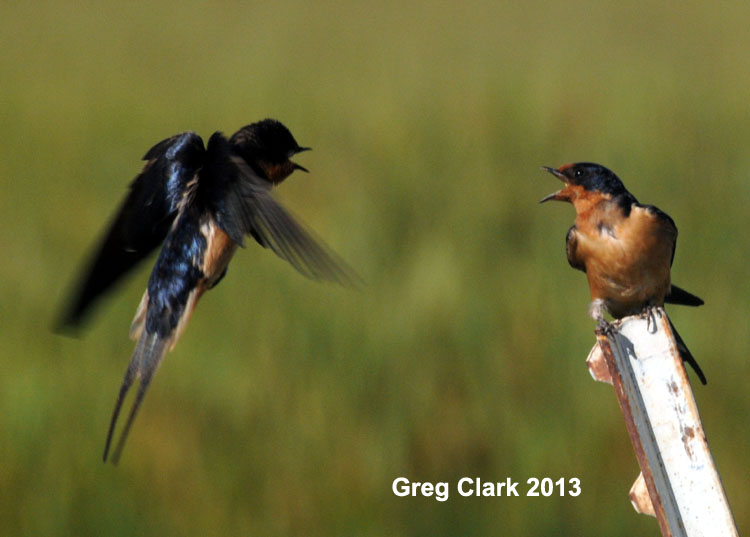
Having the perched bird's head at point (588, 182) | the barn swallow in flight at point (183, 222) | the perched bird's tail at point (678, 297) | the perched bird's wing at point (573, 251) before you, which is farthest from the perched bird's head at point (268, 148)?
the perched bird's tail at point (678, 297)

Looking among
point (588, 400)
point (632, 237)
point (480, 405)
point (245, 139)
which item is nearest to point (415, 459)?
point (480, 405)

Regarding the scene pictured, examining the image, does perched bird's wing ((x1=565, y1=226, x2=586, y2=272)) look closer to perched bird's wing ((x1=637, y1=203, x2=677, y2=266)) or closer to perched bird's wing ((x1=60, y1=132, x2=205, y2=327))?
perched bird's wing ((x1=637, y1=203, x2=677, y2=266))

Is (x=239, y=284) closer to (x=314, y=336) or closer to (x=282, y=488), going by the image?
(x=314, y=336)

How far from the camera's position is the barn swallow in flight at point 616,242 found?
2457 millimetres

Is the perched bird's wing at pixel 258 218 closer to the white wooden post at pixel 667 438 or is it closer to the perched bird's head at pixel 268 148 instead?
the perched bird's head at pixel 268 148

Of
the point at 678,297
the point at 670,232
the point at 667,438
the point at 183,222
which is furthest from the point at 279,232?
the point at 678,297

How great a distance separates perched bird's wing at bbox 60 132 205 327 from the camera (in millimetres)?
2102

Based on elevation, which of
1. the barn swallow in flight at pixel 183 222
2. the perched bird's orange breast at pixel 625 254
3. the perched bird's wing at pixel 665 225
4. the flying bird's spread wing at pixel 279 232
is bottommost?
the flying bird's spread wing at pixel 279 232

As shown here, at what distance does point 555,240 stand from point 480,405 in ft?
2.12

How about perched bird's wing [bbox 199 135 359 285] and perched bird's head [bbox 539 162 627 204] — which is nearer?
perched bird's wing [bbox 199 135 359 285]

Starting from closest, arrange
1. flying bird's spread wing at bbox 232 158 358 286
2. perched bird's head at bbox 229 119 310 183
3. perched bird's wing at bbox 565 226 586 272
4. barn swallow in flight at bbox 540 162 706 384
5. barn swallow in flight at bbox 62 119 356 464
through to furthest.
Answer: flying bird's spread wing at bbox 232 158 358 286 < barn swallow in flight at bbox 62 119 356 464 < perched bird's head at bbox 229 119 310 183 < barn swallow in flight at bbox 540 162 706 384 < perched bird's wing at bbox 565 226 586 272

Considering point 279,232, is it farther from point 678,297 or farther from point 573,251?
point 678,297

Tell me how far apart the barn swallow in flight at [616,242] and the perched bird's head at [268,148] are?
1.87 feet

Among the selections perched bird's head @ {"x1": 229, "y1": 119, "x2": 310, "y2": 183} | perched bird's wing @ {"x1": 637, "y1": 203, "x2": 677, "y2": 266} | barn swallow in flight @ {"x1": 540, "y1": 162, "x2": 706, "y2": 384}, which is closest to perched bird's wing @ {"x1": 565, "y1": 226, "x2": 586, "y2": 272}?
barn swallow in flight @ {"x1": 540, "y1": 162, "x2": 706, "y2": 384}
